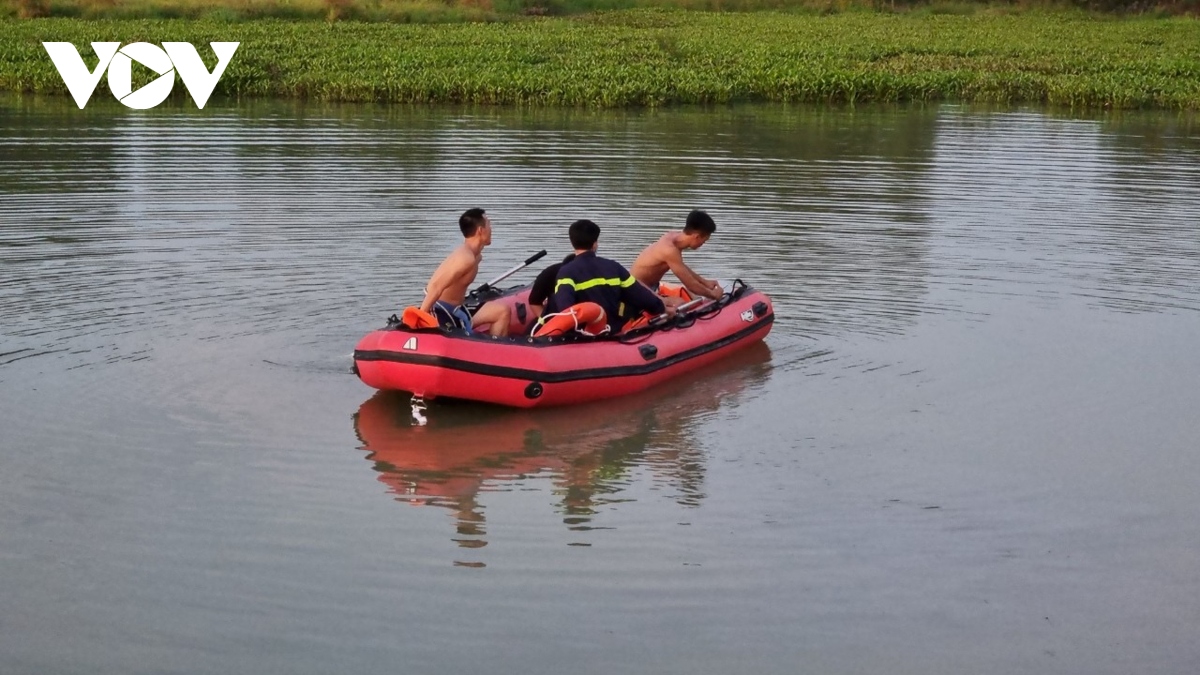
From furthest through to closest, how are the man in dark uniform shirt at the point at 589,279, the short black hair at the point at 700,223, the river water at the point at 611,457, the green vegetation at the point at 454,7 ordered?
the green vegetation at the point at 454,7
the short black hair at the point at 700,223
the man in dark uniform shirt at the point at 589,279
the river water at the point at 611,457

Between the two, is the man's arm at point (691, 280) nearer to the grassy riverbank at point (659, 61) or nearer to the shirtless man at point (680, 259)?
the shirtless man at point (680, 259)

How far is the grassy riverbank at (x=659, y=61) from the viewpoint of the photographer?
3186cm

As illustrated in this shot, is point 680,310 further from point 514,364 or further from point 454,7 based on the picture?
point 454,7

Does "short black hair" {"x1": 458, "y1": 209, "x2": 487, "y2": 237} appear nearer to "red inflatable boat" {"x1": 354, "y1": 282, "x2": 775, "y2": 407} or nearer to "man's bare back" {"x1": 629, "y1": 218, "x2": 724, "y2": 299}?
"red inflatable boat" {"x1": 354, "y1": 282, "x2": 775, "y2": 407}

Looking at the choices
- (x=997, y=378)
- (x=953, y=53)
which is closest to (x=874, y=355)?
(x=997, y=378)

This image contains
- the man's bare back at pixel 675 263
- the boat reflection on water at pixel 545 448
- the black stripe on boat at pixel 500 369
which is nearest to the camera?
the boat reflection on water at pixel 545 448

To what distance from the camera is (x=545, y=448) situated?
10.1 meters

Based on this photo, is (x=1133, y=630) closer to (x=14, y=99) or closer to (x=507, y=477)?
(x=507, y=477)

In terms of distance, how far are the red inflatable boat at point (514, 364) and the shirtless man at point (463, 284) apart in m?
0.33

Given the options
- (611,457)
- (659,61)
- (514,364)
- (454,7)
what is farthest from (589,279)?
(454,7)

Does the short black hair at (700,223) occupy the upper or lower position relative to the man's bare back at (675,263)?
upper

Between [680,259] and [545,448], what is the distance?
2997 millimetres

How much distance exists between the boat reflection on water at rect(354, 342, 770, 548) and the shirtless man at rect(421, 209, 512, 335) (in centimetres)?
70

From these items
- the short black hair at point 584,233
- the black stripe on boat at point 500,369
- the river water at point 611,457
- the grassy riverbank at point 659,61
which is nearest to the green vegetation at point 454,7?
the grassy riverbank at point 659,61
